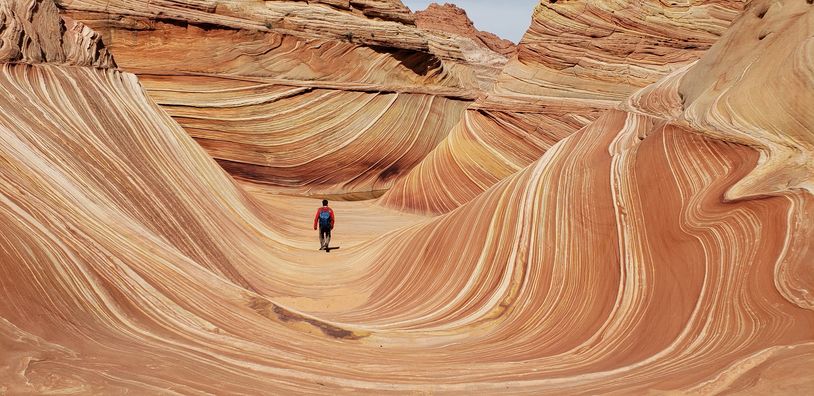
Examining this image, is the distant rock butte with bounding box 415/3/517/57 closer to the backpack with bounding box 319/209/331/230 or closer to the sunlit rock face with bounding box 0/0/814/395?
the backpack with bounding box 319/209/331/230

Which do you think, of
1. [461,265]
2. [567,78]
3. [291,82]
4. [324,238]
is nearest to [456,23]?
[291,82]

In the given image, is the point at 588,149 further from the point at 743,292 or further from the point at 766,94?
the point at 743,292

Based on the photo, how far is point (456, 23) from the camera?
2190 inches

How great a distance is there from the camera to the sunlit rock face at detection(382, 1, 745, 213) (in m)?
12.9

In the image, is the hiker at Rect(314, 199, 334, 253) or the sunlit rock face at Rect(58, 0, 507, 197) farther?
the sunlit rock face at Rect(58, 0, 507, 197)

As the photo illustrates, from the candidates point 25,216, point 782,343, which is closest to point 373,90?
point 25,216

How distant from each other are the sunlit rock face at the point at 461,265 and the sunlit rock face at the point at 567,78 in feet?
13.3

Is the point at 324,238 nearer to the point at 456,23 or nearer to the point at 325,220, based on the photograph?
the point at 325,220

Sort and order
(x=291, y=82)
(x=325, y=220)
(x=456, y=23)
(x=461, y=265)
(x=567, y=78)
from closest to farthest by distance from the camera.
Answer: (x=461, y=265)
(x=325, y=220)
(x=567, y=78)
(x=291, y=82)
(x=456, y=23)

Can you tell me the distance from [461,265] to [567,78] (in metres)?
7.39

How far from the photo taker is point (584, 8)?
44.9ft

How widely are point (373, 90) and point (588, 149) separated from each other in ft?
34.6

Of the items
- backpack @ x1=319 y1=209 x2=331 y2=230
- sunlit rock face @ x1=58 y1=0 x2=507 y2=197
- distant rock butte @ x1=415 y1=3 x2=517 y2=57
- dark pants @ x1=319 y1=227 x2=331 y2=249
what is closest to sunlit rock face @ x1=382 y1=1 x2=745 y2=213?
sunlit rock face @ x1=58 y1=0 x2=507 y2=197

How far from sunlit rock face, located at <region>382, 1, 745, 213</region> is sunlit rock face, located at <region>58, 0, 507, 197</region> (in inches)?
126
